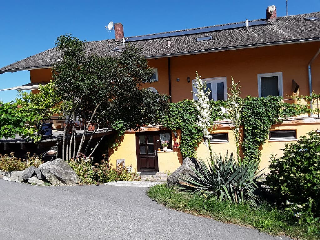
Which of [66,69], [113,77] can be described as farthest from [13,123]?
[113,77]

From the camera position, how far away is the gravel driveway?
5.34 m

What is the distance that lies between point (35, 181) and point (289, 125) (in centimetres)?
1001

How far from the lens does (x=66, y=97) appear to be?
10.5m

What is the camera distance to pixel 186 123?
12.9 metres

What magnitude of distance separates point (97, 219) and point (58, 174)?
333cm

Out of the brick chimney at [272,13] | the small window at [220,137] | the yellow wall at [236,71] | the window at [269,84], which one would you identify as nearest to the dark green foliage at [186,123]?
the yellow wall at [236,71]

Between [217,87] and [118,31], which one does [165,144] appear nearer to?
[217,87]

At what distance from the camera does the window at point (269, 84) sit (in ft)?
45.3

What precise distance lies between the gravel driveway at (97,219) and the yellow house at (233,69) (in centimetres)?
626

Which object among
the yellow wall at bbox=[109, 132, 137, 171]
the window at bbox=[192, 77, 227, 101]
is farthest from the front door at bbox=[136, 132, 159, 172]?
the window at bbox=[192, 77, 227, 101]

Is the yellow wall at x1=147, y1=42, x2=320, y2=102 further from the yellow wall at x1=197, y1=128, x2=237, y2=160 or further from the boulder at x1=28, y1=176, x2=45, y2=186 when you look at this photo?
the boulder at x1=28, y1=176, x2=45, y2=186

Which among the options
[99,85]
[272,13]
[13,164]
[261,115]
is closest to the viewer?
[13,164]

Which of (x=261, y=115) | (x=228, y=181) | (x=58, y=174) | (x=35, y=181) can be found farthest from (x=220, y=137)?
(x=35, y=181)

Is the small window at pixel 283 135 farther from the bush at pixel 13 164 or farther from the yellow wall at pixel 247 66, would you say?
the bush at pixel 13 164
